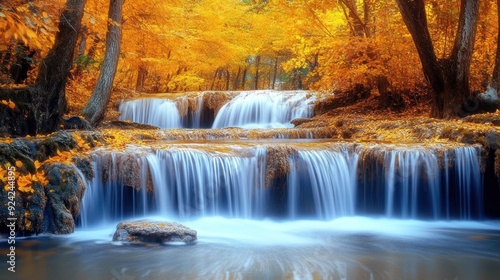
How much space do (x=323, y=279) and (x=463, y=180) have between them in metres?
4.72

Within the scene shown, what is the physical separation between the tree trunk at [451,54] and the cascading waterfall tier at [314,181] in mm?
4253

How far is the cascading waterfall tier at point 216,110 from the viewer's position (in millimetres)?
18375

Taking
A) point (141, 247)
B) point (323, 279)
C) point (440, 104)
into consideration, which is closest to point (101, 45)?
point (440, 104)

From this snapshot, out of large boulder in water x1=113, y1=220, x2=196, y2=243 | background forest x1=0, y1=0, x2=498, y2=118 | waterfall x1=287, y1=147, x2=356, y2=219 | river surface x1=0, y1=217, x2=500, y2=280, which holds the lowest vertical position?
river surface x1=0, y1=217, x2=500, y2=280

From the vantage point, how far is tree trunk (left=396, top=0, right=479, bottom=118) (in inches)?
487

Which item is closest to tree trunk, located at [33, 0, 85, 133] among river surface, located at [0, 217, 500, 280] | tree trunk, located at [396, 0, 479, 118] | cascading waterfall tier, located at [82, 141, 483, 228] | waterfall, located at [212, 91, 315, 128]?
cascading waterfall tier, located at [82, 141, 483, 228]

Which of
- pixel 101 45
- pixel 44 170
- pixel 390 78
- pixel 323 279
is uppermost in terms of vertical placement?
pixel 101 45

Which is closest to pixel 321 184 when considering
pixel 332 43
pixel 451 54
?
pixel 451 54

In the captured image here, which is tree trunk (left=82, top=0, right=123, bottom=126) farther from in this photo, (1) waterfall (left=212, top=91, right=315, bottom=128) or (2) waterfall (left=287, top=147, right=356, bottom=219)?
(1) waterfall (left=212, top=91, right=315, bottom=128)

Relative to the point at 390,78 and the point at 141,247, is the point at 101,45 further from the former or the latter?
the point at 141,247

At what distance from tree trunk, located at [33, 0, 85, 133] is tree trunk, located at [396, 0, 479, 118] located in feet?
25.3

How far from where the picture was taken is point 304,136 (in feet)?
43.7

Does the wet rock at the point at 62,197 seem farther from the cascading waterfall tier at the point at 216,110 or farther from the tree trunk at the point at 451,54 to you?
the cascading waterfall tier at the point at 216,110

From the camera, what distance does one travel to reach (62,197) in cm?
664
